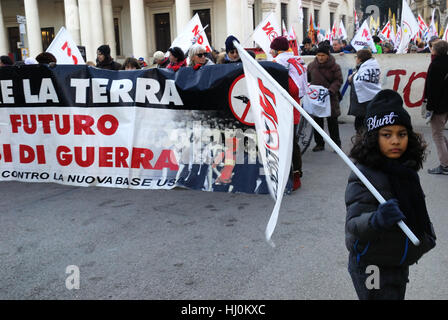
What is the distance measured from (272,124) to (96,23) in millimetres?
32504

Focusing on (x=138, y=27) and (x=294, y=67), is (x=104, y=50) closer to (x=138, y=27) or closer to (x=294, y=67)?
(x=294, y=67)

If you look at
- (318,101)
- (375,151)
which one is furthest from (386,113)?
(318,101)

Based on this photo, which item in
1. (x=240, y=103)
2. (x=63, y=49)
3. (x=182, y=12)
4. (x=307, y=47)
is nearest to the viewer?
(x=240, y=103)

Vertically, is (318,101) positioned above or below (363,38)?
below

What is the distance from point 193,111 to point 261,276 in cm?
273

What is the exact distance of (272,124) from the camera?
2.78 meters

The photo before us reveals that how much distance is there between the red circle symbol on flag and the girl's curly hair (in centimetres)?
333

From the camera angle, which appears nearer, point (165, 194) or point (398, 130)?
point (398, 130)

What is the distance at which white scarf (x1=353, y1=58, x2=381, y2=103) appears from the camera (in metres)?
7.21

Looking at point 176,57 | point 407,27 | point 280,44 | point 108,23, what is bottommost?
point 176,57

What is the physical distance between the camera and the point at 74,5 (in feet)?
110

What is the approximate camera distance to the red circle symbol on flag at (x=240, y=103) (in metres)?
5.66
